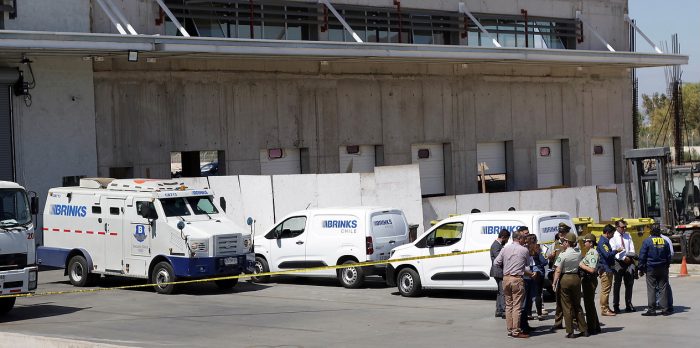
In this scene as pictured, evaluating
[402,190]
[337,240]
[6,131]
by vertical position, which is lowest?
[337,240]

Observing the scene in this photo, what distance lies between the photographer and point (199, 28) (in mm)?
32938

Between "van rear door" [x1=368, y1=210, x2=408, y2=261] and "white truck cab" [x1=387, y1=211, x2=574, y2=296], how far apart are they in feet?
3.37

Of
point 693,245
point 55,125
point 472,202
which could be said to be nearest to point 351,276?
point 472,202

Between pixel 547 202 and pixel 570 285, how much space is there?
16869mm

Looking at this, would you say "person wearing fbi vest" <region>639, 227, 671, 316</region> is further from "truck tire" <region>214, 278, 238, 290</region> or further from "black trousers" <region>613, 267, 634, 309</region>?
"truck tire" <region>214, 278, 238, 290</region>

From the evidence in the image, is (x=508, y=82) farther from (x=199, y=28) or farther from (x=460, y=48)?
(x=199, y=28)

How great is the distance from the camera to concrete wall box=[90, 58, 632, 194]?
31516 mm

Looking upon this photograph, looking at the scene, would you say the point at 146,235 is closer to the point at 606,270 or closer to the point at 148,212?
the point at 148,212

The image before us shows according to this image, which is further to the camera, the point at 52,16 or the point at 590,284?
the point at 52,16

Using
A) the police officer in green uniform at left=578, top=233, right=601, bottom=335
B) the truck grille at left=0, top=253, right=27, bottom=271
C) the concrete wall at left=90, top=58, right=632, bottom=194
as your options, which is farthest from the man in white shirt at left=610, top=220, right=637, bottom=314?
the concrete wall at left=90, top=58, right=632, bottom=194

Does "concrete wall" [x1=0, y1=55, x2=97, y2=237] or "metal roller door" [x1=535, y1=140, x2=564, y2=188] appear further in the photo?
"metal roller door" [x1=535, y1=140, x2=564, y2=188]

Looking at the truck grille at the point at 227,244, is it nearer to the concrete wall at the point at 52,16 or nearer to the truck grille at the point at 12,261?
the truck grille at the point at 12,261

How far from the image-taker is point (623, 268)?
19250 millimetres

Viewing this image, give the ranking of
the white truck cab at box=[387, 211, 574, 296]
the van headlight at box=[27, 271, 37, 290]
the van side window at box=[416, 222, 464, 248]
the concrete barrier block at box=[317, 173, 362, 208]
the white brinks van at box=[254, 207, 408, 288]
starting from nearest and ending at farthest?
the van headlight at box=[27, 271, 37, 290], the white truck cab at box=[387, 211, 574, 296], the van side window at box=[416, 222, 464, 248], the white brinks van at box=[254, 207, 408, 288], the concrete barrier block at box=[317, 173, 362, 208]
